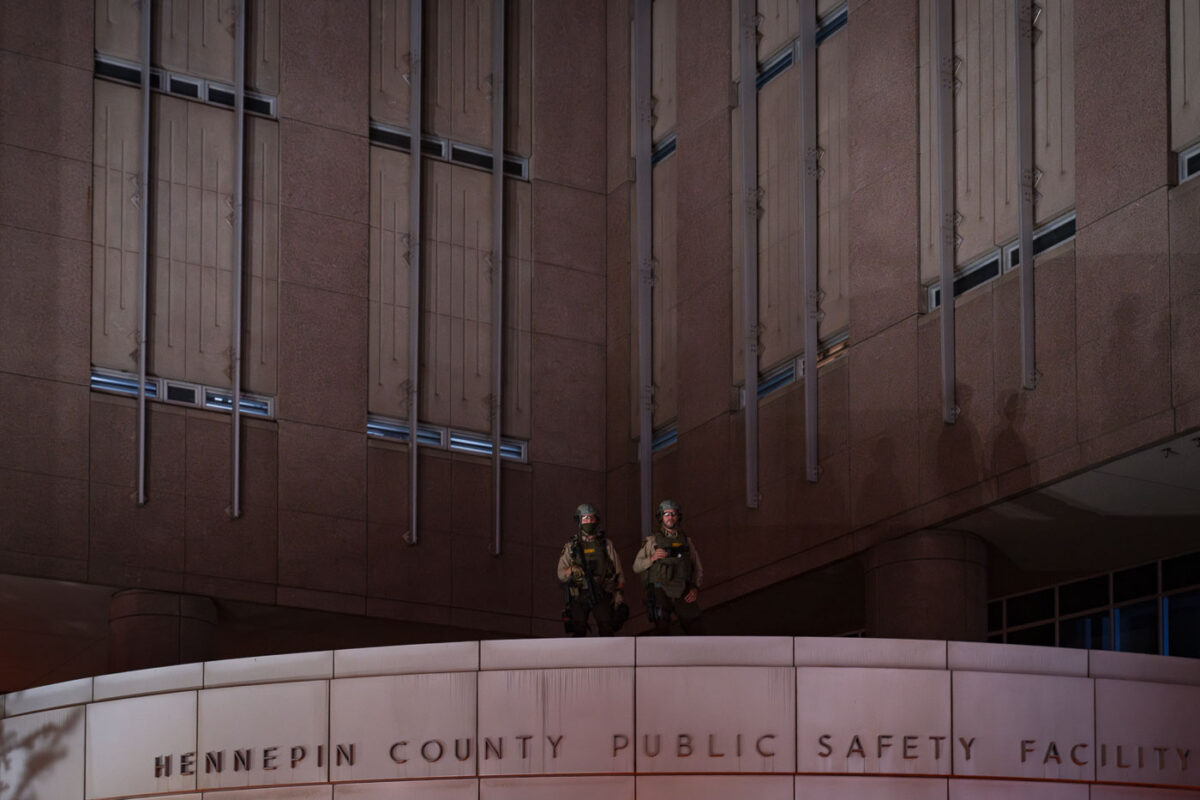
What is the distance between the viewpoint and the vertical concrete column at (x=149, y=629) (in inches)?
1284

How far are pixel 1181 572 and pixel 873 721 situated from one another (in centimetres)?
876

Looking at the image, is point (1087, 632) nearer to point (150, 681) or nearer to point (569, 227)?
point (569, 227)

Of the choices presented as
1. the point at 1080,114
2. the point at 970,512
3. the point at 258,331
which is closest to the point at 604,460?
the point at 258,331

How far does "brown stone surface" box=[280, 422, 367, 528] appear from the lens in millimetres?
34250

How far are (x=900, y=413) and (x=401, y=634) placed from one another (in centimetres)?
1042

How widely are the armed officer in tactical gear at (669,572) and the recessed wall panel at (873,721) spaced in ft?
8.67

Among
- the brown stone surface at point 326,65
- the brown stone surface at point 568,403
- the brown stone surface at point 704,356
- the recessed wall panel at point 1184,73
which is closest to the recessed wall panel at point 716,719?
the recessed wall panel at point 1184,73

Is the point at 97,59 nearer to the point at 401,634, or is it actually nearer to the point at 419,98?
the point at 419,98

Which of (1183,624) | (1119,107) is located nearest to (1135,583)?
(1183,624)

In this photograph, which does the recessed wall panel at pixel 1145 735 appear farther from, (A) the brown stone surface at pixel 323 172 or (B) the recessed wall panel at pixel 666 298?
(A) the brown stone surface at pixel 323 172

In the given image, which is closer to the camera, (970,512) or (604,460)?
(970,512)

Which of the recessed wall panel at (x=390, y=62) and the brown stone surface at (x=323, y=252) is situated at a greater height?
the recessed wall panel at (x=390, y=62)

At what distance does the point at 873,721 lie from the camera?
945 inches

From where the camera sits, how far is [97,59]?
33.6m
